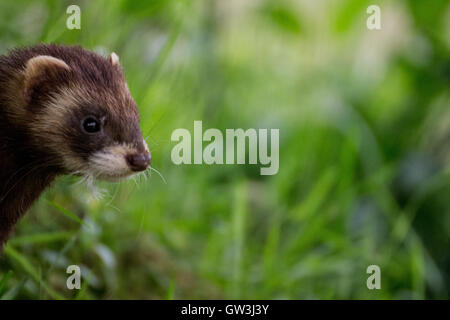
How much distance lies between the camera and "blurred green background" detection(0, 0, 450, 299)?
2.04m

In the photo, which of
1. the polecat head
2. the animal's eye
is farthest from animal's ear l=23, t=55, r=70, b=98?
the animal's eye

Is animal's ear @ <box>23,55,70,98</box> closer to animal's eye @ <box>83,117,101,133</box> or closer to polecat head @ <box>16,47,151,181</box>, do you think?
polecat head @ <box>16,47,151,181</box>

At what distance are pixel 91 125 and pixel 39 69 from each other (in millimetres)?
173

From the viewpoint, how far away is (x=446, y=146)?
3.46 metres

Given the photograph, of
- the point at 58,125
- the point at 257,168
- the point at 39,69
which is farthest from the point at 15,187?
the point at 257,168

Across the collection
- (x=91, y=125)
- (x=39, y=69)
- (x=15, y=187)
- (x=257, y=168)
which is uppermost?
(x=257, y=168)

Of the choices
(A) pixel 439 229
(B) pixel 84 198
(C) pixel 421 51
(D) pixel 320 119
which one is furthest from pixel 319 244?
(C) pixel 421 51

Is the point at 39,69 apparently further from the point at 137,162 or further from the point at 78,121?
the point at 137,162

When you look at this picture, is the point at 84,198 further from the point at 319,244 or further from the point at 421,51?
the point at 421,51

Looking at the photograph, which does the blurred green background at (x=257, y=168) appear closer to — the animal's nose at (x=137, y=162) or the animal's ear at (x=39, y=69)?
the animal's nose at (x=137, y=162)

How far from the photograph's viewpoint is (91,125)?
1.40 metres
